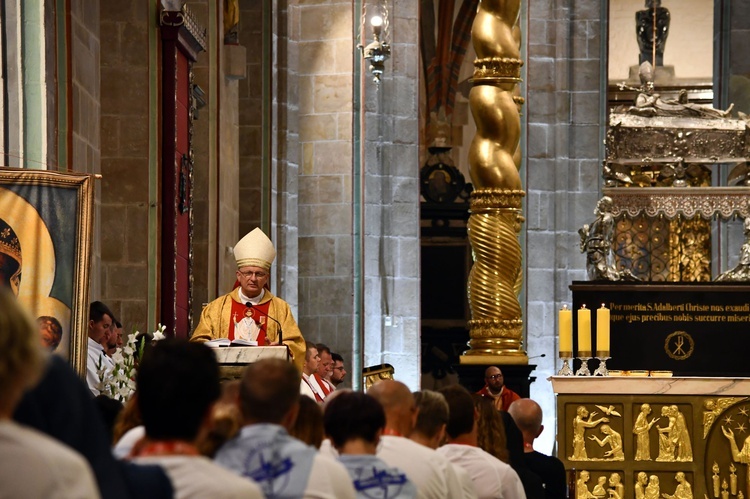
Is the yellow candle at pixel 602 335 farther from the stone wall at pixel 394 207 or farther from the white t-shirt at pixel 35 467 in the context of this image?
the white t-shirt at pixel 35 467

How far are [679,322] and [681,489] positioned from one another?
4391 millimetres

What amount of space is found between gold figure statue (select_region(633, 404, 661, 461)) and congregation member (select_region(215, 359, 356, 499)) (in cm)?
746

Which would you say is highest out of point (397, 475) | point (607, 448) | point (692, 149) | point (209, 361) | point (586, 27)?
point (586, 27)

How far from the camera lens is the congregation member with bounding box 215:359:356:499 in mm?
3930

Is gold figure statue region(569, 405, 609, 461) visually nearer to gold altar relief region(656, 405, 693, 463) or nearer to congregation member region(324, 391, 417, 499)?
gold altar relief region(656, 405, 693, 463)

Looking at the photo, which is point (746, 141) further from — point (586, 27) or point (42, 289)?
point (42, 289)

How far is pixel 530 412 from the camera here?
8.34m

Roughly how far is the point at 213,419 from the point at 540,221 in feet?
55.8

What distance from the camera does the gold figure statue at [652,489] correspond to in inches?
439

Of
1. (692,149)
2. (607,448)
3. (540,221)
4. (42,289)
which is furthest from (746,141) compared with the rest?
(42,289)

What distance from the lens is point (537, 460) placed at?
841 centimetres

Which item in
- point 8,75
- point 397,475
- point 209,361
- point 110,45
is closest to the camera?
point 209,361

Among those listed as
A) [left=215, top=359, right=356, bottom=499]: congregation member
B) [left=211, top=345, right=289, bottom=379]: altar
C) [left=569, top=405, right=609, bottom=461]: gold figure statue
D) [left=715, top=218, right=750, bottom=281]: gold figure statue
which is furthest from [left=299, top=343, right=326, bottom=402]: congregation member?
[left=215, top=359, right=356, bottom=499]: congregation member

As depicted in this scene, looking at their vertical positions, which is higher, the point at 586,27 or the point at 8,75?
the point at 586,27
